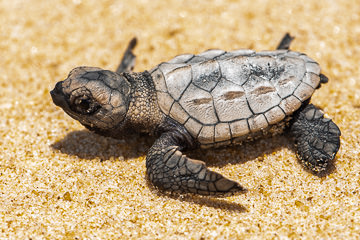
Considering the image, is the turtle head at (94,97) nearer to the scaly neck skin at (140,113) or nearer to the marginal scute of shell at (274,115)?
the scaly neck skin at (140,113)

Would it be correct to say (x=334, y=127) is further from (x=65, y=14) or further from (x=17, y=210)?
(x=65, y=14)

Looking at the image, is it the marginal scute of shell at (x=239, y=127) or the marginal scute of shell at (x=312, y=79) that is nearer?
the marginal scute of shell at (x=239, y=127)

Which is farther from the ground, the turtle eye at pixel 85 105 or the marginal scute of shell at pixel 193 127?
the turtle eye at pixel 85 105

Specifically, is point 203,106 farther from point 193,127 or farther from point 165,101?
point 165,101

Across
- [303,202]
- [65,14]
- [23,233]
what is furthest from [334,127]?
[65,14]

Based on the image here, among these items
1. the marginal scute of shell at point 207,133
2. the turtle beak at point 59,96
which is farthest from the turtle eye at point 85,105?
the marginal scute of shell at point 207,133

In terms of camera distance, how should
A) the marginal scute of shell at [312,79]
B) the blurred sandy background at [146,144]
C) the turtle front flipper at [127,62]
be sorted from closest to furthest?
the blurred sandy background at [146,144]
the marginal scute of shell at [312,79]
the turtle front flipper at [127,62]
